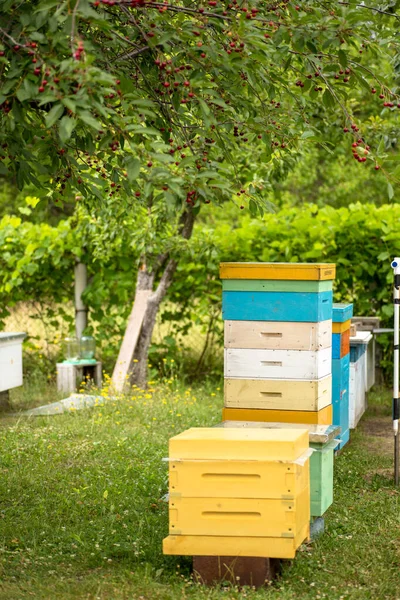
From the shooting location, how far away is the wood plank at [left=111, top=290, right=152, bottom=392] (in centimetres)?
890

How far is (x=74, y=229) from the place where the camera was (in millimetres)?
9445

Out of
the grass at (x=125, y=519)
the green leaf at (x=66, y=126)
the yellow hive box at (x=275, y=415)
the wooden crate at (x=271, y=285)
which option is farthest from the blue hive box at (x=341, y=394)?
the green leaf at (x=66, y=126)

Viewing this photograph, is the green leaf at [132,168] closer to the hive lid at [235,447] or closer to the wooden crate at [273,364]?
the hive lid at [235,447]

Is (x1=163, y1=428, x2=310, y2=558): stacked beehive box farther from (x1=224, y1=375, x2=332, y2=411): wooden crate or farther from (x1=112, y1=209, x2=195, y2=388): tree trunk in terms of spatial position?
(x1=112, y1=209, x2=195, y2=388): tree trunk

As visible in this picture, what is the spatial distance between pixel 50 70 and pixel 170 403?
533 centimetres

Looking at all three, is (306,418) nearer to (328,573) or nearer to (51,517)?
(328,573)

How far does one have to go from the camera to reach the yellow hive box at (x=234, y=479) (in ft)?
12.2

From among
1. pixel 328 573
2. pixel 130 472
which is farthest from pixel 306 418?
pixel 130 472

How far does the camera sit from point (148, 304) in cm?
916

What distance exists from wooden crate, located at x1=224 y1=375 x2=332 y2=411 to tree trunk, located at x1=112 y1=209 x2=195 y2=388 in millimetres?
4354

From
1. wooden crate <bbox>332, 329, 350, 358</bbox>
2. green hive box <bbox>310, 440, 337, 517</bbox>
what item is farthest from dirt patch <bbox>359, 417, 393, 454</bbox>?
green hive box <bbox>310, 440, 337, 517</bbox>

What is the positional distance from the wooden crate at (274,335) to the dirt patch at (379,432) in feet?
7.63

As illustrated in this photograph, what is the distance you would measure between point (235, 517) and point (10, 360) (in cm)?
460

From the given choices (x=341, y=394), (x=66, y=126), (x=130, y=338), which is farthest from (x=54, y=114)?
(x=130, y=338)
